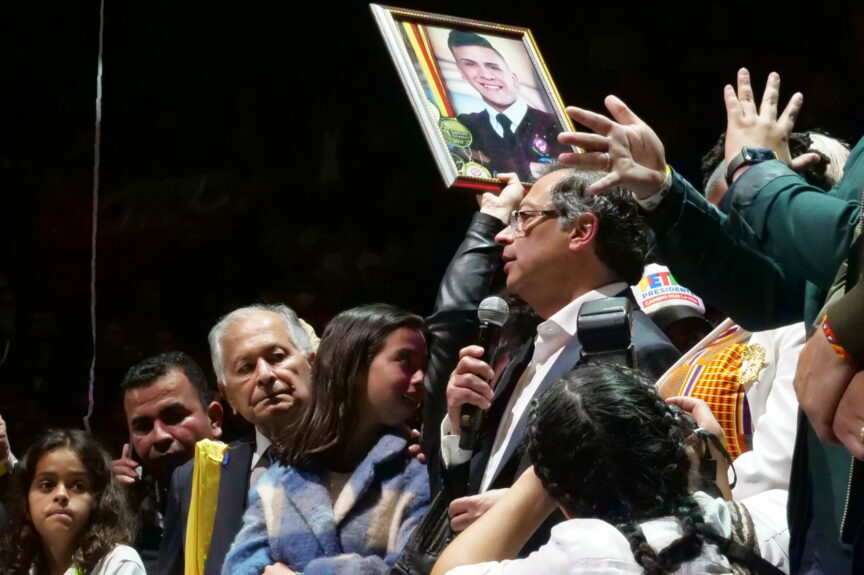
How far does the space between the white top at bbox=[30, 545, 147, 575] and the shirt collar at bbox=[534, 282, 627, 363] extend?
4.85 feet

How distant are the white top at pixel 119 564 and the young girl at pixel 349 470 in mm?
773

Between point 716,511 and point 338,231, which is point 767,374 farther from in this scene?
point 338,231

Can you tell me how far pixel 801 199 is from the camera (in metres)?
1.83

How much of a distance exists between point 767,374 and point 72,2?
5.88 m

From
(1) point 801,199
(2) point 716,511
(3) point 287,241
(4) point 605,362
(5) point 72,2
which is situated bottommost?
(2) point 716,511

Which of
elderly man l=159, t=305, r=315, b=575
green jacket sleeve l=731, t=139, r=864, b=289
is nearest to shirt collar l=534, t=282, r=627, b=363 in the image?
green jacket sleeve l=731, t=139, r=864, b=289

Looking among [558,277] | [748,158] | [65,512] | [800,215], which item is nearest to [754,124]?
[748,158]

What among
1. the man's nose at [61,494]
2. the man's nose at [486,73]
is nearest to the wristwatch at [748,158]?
the man's nose at [486,73]

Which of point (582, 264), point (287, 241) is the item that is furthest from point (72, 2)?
point (582, 264)

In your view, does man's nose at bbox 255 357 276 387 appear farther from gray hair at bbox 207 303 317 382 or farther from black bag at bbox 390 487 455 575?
black bag at bbox 390 487 455 575

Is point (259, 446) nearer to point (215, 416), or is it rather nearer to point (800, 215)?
point (215, 416)

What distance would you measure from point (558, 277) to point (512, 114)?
0.54m

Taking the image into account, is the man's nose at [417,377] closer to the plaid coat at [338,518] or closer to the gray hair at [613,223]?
the plaid coat at [338,518]

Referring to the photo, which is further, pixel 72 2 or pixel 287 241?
pixel 72 2
